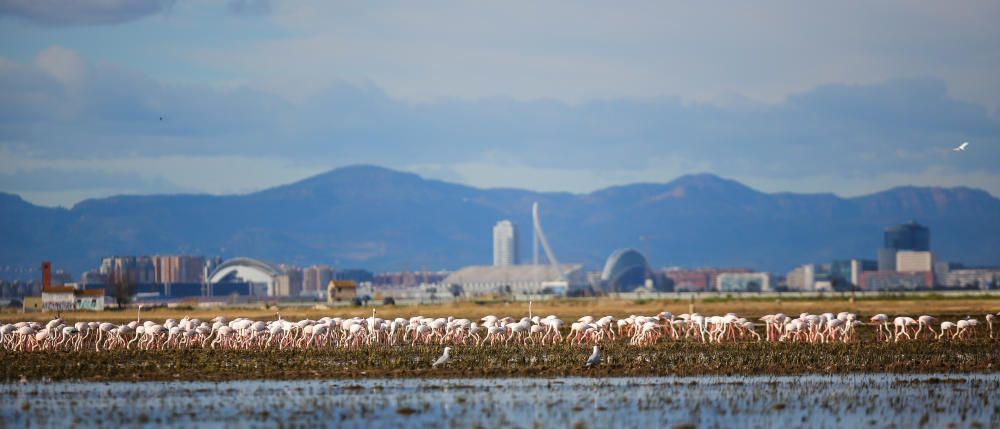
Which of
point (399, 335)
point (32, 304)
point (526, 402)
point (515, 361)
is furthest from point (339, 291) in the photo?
point (526, 402)

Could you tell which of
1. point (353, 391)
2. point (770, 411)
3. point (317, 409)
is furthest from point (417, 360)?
point (770, 411)

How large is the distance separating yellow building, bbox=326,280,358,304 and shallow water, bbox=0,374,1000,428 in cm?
9704

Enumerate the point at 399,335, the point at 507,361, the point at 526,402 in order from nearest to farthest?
the point at 526,402 < the point at 507,361 < the point at 399,335

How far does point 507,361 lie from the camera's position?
36.3m

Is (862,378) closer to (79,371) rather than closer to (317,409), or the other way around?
(317,409)

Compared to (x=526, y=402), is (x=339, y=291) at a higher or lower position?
higher

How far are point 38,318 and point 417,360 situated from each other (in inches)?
2007

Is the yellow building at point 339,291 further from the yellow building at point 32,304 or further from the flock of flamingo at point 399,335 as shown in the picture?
the flock of flamingo at point 399,335

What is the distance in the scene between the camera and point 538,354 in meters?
39.1

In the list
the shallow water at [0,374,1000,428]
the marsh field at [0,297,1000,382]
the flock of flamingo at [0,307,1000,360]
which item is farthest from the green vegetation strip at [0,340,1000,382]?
the flock of flamingo at [0,307,1000,360]

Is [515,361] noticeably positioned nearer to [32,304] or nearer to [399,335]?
[399,335]

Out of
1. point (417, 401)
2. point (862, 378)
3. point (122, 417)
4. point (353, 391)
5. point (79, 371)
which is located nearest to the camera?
point (122, 417)

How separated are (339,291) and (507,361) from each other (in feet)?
318

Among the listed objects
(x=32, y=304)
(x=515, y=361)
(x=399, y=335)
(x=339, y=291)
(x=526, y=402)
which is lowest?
(x=526, y=402)
